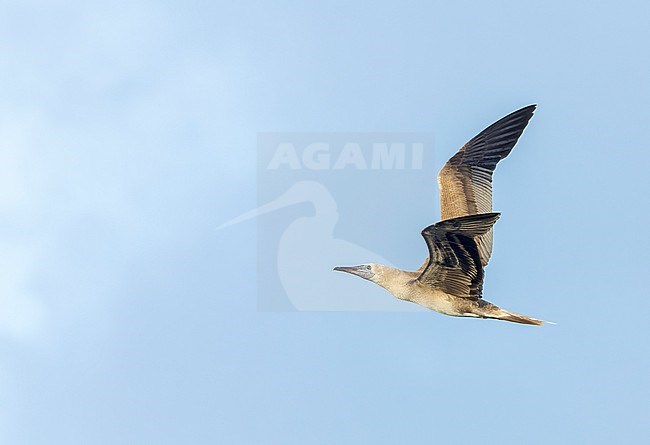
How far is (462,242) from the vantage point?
15.7 metres

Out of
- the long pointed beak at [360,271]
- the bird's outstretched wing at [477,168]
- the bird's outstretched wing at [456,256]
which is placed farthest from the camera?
the bird's outstretched wing at [477,168]

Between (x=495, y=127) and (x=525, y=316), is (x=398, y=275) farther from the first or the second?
(x=495, y=127)

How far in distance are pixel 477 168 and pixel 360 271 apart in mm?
3250

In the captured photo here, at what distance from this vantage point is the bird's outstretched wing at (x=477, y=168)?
63.6 ft

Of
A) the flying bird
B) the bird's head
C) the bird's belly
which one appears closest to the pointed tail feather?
the flying bird

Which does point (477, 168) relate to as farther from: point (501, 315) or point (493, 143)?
point (501, 315)

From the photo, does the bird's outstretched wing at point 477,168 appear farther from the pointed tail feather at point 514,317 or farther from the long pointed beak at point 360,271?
the pointed tail feather at point 514,317

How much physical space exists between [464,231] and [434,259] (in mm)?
1410

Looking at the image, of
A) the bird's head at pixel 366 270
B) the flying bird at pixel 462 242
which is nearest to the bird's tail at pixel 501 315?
the flying bird at pixel 462 242

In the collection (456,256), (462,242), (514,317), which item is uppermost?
(462,242)

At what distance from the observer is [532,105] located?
19.0 metres

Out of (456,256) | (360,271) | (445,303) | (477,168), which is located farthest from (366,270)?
(477,168)

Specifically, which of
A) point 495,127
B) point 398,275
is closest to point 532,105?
point 495,127

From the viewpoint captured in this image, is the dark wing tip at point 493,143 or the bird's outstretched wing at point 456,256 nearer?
the bird's outstretched wing at point 456,256
